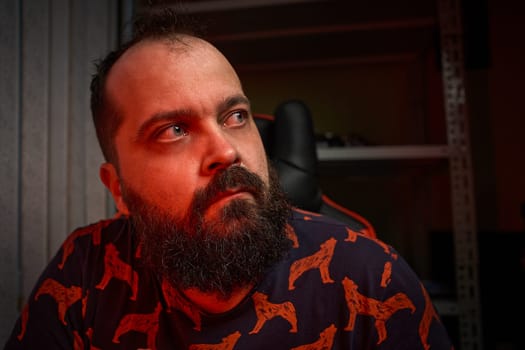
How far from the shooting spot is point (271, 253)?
0.58 m

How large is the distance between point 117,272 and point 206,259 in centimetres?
21

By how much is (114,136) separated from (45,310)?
298mm

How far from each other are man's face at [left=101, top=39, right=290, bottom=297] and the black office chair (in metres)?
0.17

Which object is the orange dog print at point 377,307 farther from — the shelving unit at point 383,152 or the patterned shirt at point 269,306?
the shelving unit at point 383,152

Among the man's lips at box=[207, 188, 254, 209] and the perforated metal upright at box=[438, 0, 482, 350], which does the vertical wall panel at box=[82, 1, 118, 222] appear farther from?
the perforated metal upright at box=[438, 0, 482, 350]

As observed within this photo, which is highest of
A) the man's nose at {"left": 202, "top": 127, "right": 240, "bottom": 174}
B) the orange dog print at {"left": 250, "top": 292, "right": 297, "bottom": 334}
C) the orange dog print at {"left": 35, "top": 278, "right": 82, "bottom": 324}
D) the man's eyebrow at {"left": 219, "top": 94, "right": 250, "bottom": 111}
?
the man's eyebrow at {"left": 219, "top": 94, "right": 250, "bottom": 111}

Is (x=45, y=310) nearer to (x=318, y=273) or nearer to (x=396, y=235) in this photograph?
(x=318, y=273)

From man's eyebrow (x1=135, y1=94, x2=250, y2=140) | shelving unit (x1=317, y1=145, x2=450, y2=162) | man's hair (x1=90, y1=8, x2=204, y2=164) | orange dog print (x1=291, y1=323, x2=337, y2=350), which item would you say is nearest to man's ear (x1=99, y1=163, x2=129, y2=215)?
man's hair (x1=90, y1=8, x2=204, y2=164)

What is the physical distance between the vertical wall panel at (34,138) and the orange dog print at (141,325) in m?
0.38

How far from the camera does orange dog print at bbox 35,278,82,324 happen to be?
2.13 ft

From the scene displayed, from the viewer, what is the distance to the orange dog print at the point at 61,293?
65 centimetres

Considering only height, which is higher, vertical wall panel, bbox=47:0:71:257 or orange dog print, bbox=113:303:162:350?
vertical wall panel, bbox=47:0:71:257

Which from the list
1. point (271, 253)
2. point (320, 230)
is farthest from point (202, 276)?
point (320, 230)

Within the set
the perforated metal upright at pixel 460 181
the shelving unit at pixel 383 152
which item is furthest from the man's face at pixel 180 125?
the perforated metal upright at pixel 460 181
